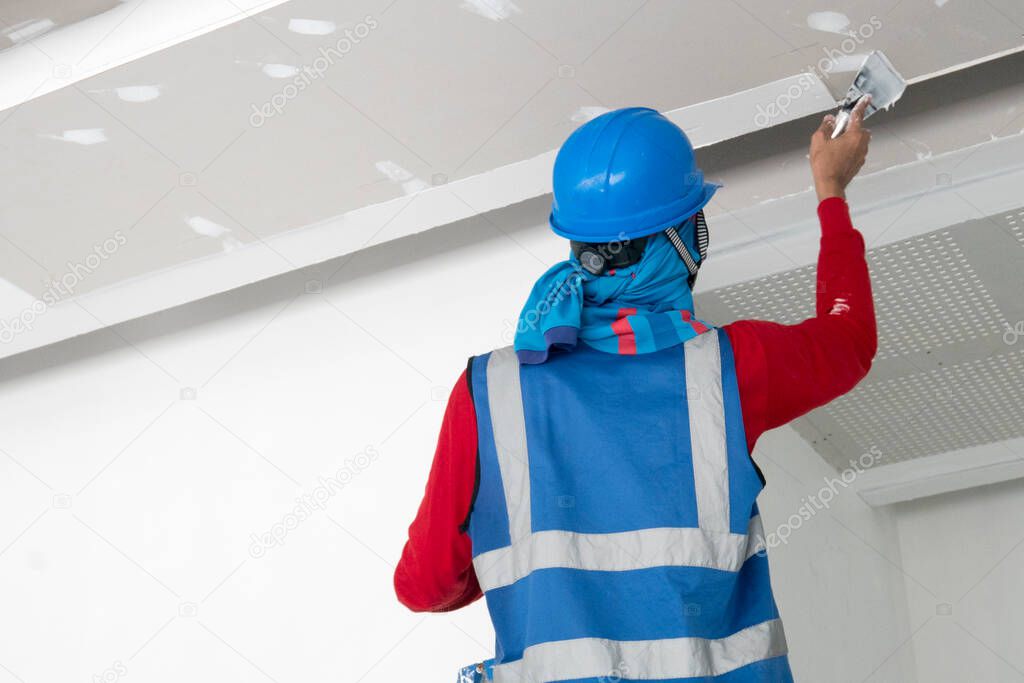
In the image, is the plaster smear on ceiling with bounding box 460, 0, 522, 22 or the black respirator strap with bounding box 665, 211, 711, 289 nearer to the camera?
the black respirator strap with bounding box 665, 211, 711, 289

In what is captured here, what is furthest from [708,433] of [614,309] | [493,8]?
[493,8]

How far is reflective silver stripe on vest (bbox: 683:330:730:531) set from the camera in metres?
1.42

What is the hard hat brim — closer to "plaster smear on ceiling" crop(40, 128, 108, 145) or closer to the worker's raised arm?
the worker's raised arm

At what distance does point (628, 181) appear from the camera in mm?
1567

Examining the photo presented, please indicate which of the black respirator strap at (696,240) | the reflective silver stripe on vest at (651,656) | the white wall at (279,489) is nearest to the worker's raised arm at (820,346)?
the black respirator strap at (696,240)

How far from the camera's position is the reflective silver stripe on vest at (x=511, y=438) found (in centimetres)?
147

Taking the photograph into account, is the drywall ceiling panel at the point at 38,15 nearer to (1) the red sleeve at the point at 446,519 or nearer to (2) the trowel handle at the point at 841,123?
(1) the red sleeve at the point at 446,519

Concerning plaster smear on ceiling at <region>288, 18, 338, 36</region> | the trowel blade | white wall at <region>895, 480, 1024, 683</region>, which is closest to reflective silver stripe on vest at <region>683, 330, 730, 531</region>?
the trowel blade

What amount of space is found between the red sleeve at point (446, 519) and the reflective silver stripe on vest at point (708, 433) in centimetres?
29

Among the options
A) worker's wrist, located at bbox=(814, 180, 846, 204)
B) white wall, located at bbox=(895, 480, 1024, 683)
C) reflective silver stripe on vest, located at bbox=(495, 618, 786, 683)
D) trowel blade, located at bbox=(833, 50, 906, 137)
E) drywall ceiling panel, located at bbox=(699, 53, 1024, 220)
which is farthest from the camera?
white wall, located at bbox=(895, 480, 1024, 683)

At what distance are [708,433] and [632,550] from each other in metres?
0.18

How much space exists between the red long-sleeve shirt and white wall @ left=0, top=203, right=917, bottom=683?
83 centimetres

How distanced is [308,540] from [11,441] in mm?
1102

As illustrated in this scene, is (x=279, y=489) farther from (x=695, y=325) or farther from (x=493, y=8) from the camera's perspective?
(x=695, y=325)
